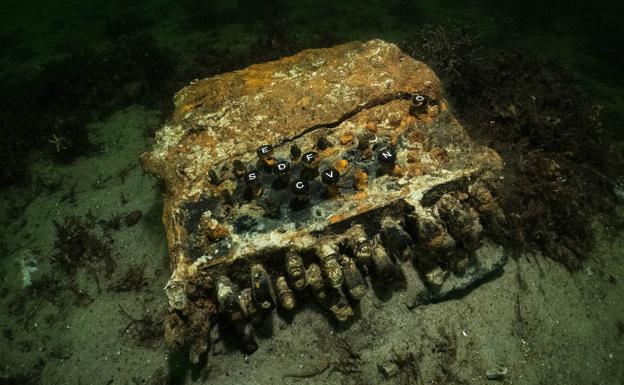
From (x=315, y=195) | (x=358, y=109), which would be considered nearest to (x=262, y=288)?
(x=315, y=195)

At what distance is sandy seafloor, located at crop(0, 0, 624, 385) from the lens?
446 centimetres

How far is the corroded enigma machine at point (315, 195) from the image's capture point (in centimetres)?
413

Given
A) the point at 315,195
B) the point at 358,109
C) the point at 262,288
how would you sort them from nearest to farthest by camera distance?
the point at 262,288 → the point at 315,195 → the point at 358,109

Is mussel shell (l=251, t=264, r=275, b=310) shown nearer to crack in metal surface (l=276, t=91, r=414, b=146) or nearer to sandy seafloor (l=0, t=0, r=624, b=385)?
sandy seafloor (l=0, t=0, r=624, b=385)

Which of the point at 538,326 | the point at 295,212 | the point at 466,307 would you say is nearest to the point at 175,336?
the point at 295,212

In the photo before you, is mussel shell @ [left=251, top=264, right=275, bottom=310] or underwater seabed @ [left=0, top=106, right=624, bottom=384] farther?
underwater seabed @ [left=0, top=106, right=624, bottom=384]

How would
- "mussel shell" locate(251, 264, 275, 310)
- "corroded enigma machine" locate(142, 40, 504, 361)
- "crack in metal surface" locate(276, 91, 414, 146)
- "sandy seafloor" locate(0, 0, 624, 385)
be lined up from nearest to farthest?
"mussel shell" locate(251, 264, 275, 310) < "corroded enigma machine" locate(142, 40, 504, 361) < "sandy seafloor" locate(0, 0, 624, 385) < "crack in metal surface" locate(276, 91, 414, 146)

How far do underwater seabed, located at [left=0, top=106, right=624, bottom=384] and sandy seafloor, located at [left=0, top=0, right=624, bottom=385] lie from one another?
14 millimetres

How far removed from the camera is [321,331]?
4578mm

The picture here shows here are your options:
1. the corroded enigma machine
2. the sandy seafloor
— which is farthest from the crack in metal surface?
the sandy seafloor

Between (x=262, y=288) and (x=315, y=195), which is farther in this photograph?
(x=315, y=195)

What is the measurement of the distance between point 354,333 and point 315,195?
1.74 meters

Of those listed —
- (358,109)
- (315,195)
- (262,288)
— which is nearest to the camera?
(262,288)

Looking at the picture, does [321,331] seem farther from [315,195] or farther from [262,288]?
[315,195]
